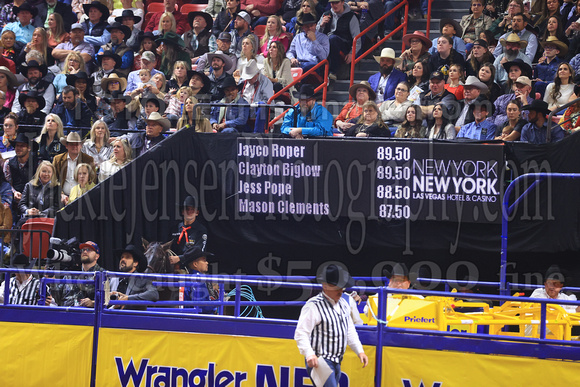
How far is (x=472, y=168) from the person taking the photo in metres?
12.4

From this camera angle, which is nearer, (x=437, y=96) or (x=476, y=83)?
(x=476, y=83)

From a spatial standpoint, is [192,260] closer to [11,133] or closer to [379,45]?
[11,133]

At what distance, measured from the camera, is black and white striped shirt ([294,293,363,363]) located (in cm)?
792

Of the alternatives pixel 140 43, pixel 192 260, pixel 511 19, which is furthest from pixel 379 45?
pixel 192 260

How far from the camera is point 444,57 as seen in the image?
1539 cm

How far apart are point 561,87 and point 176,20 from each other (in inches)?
351

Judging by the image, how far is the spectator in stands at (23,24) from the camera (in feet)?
66.2

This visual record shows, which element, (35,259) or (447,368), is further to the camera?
(35,259)

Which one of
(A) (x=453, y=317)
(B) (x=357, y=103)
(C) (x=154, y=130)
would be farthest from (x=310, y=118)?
(A) (x=453, y=317)

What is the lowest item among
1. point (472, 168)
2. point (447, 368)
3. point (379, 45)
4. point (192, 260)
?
point (447, 368)

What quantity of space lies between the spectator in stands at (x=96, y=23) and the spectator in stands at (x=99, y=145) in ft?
16.3

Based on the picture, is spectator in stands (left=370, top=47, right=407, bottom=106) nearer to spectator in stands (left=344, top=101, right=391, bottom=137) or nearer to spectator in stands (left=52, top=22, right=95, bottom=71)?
spectator in stands (left=344, top=101, right=391, bottom=137)

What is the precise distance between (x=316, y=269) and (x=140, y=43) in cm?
735

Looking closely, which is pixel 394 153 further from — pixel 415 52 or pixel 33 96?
pixel 33 96
